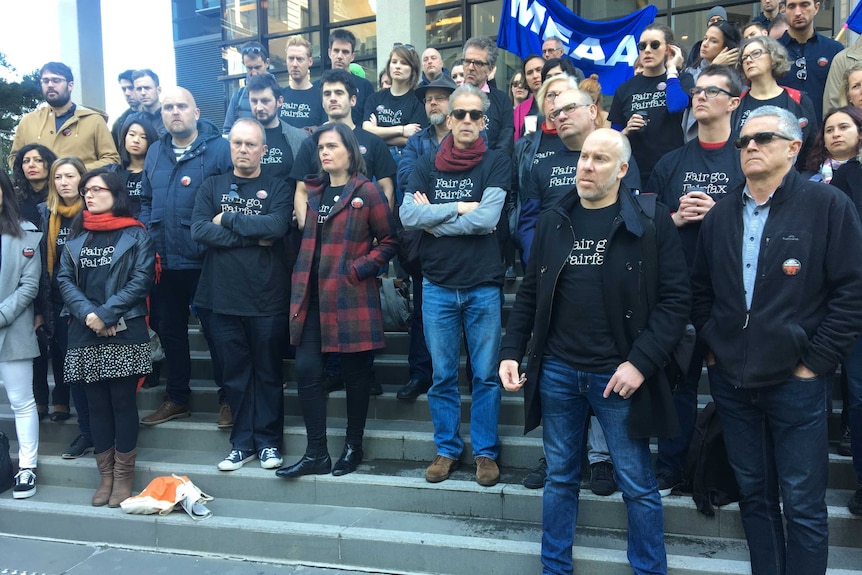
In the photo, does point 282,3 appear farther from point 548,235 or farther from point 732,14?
point 548,235

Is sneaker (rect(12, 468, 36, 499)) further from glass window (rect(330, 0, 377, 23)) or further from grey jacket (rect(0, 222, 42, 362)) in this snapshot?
glass window (rect(330, 0, 377, 23))

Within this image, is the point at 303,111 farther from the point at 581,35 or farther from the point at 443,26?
the point at 443,26

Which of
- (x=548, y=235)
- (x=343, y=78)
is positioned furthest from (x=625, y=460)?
(x=343, y=78)

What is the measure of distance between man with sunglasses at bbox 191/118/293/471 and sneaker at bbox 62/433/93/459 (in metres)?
1.28

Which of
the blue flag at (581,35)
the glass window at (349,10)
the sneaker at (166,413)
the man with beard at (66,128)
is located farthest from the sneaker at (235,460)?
the glass window at (349,10)

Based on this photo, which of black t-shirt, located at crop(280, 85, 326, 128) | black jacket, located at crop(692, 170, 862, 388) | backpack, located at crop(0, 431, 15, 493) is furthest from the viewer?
black t-shirt, located at crop(280, 85, 326, 128)

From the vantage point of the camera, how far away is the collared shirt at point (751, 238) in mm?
3113

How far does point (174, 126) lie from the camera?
5410mm

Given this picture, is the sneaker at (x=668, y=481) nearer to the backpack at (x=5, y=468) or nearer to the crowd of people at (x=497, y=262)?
the crowd of people at (x=497, y=262)

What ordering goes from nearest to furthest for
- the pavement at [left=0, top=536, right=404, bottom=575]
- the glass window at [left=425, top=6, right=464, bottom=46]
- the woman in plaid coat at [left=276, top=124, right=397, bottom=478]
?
the pavement at [left=0, top=536, right=404, bottom=575] → the woman in plaid coat at [left=276, top=124, right=397, bottom=478] → the glass window at [left=425, top=6, right=464, bottom=46]

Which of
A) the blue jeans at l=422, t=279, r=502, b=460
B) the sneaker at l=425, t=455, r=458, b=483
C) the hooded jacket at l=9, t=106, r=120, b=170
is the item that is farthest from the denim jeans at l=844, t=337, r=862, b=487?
the hooded jacket at l=9, t=106, r=120, b=170

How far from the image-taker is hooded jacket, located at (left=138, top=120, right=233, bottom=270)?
17.3 ft

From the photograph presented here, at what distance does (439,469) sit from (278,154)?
287 cm

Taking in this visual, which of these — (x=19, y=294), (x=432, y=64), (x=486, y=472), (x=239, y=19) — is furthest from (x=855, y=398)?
(x=239, y=19)
